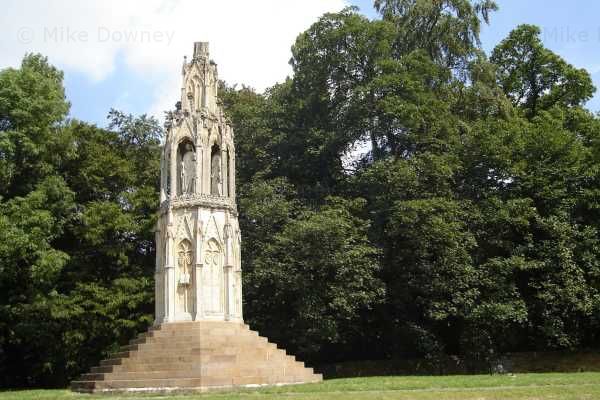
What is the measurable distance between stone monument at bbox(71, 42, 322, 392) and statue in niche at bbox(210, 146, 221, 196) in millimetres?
37

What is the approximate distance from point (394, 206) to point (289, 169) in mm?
7607

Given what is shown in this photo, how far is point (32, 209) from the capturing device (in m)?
28.7

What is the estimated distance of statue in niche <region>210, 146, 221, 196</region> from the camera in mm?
24469

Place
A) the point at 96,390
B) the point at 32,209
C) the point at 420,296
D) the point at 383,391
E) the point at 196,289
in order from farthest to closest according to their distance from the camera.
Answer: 1. the point at 420,296
2. the point at 32,209
3. the point at 196,289
4. the point at 96,390
5. the point at 383,391

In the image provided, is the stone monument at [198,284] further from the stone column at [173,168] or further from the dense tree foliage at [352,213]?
the dense tree foliage at [352,213]

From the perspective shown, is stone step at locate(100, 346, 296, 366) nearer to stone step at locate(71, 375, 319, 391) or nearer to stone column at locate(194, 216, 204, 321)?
stone step at locate(71, 375, 319, 391)

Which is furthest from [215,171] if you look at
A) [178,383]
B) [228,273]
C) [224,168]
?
[178,383]

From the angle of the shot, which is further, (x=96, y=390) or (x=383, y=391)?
(x=96, y=390)

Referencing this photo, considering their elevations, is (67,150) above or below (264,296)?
above

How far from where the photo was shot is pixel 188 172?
24.2 m

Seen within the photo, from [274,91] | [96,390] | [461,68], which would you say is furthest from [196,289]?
[461,68]

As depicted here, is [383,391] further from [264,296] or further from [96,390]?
[264,296]

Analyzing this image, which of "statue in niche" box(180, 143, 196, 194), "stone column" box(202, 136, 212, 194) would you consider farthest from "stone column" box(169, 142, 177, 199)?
"stone column" box(202, 136, 212, 194)

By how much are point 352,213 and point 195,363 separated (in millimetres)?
15426
